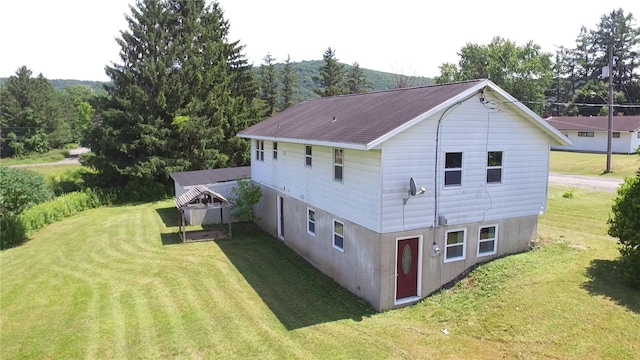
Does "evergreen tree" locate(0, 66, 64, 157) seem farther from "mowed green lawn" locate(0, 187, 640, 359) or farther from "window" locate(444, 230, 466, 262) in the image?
"window" locate(444, 230, 466, 262)

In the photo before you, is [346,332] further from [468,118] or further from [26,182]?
[26,182]

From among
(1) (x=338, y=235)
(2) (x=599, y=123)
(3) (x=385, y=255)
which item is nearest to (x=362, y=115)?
(1) (x=338, y=235)

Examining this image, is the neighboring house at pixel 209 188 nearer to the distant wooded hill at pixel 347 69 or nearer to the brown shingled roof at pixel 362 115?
the brown shingled roof at pixel 362 115

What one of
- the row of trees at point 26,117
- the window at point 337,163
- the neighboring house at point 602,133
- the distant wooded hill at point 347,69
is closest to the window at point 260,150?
the window at point 337,163

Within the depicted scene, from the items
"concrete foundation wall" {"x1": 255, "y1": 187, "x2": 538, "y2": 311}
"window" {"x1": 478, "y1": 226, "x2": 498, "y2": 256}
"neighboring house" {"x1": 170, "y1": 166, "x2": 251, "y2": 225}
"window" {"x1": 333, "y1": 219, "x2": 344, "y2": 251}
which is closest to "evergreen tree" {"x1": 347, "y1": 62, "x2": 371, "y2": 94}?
"neighboring house" {"x1": 170, "y1": 166, "x2": 251, "y2": 225}

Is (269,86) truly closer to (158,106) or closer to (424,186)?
(158,106)

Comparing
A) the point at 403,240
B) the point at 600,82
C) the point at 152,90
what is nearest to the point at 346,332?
the point at 403,240
